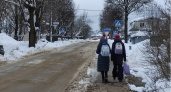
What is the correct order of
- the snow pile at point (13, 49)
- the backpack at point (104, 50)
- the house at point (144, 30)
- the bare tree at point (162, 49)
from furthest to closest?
the snow pile at point (13, 49) → the house at point (144, 30) → the backpack at point (104, 50) → the bare tree at point (162, 49)

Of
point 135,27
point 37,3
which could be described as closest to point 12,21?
point 37,3

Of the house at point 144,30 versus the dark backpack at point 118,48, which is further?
the house at point 144,30

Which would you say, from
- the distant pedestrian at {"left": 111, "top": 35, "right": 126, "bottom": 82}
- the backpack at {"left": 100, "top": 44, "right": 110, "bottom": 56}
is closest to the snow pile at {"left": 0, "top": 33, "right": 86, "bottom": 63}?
the backpack at {"left": 100, "top": 44, "right": 110, "bottom": 56}

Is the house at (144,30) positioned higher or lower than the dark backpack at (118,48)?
higher

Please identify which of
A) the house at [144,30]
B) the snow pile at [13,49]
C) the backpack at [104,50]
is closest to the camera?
the backpack at [104,50]

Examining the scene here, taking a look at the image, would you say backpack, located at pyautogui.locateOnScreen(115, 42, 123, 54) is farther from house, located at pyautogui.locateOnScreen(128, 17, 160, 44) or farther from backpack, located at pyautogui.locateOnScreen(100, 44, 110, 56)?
house, located at pyautogui.locateOnScreen(128, 17, 160, 44)

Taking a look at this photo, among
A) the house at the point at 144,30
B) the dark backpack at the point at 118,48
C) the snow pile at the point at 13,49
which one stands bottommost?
the snow pile at the point at 13,49

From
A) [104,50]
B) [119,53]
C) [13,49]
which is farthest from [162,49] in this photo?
[13,49]

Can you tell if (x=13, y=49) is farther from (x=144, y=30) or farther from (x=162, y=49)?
(x=162, y=49)

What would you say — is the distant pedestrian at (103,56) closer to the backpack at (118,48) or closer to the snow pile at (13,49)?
the backpack at (118,48)

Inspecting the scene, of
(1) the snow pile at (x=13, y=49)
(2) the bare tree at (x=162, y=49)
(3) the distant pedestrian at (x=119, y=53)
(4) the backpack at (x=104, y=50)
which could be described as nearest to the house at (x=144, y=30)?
(2) the bare tree at (x=162, y=49)

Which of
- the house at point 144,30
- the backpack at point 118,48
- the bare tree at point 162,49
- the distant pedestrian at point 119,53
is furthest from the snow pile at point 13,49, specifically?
the bare tree at point 162,49

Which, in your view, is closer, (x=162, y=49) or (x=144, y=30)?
(x=162, y=49)

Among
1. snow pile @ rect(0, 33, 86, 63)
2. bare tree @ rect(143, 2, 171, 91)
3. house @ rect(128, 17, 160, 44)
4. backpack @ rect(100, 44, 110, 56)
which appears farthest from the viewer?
snow pile @ rect(0, 33, 86, 63)
